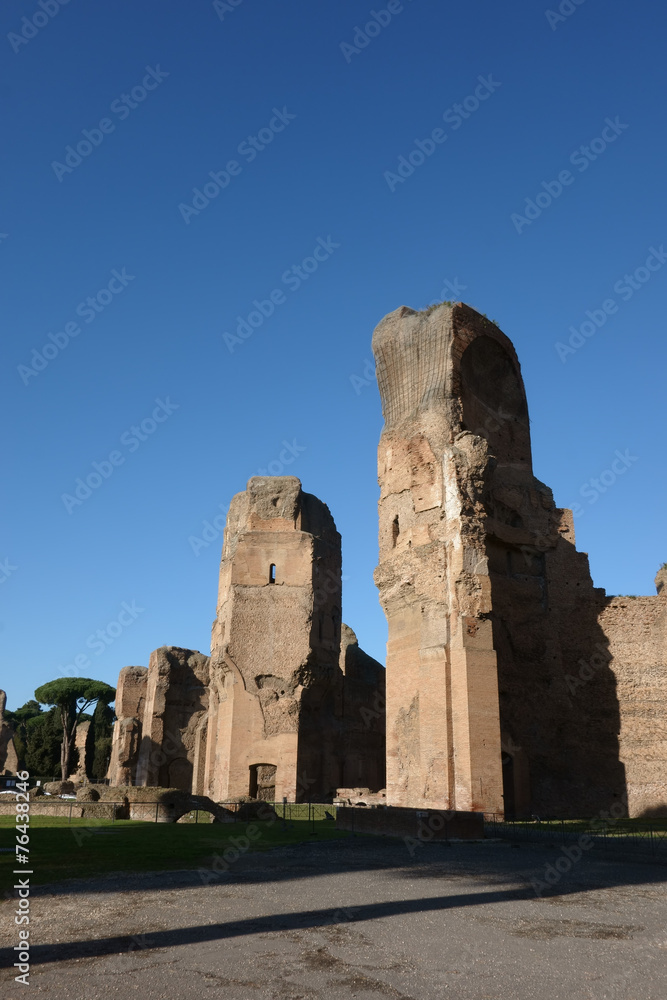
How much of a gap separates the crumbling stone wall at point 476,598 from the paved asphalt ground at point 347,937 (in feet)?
24.5

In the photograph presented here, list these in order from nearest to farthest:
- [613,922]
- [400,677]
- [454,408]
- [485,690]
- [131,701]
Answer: [613,922]
[485,690]
[400,677]
[454,408]
[131,701]

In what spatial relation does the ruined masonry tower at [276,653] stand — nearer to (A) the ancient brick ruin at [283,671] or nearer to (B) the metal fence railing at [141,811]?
(A) the ancient brick ruin at [283,671]

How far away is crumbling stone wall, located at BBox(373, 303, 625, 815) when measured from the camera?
1514 centimetres

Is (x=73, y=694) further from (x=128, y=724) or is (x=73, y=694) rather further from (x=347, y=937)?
(x=347, y=937)

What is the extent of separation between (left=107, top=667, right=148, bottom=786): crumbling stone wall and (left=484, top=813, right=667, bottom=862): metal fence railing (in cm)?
2181

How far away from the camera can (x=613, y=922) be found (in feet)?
17.5

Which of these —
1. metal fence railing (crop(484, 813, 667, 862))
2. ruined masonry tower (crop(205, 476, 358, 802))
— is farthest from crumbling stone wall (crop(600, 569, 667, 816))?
ruined masonry tower (crop(205, 476, 358, 802))

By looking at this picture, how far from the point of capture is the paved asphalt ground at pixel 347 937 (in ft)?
12.2

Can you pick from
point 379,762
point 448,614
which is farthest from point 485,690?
point 379,762

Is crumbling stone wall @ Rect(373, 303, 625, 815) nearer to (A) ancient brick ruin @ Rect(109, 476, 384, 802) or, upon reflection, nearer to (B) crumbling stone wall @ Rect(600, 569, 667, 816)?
(B) crumbling stone wall @ Rect(600, 569, 667, 816)

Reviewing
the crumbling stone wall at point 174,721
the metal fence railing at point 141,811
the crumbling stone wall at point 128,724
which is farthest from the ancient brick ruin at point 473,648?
the crumbling stone wall at point 128,724

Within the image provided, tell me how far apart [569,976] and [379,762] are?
2465 centimetres

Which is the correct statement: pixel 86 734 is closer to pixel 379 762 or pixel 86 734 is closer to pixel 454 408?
pixel 379 762

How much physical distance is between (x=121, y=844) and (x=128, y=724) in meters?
23.9
